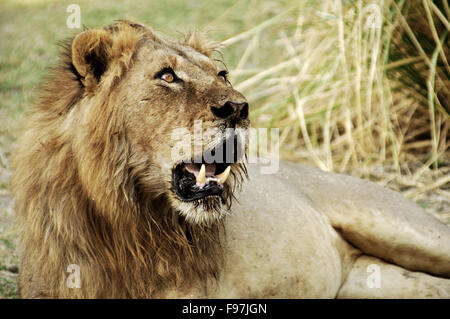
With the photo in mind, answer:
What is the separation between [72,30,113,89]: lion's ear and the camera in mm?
2658

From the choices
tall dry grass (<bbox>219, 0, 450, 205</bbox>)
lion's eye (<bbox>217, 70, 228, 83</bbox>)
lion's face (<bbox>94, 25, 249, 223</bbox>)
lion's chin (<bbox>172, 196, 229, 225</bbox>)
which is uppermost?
tall dry grass (<bbox>219, 0, 450, 205</bbox>)

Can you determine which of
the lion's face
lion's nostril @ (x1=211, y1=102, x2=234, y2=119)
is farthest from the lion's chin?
lion's nostril @ (x1=211, y1=102, x2=234, y2=119)

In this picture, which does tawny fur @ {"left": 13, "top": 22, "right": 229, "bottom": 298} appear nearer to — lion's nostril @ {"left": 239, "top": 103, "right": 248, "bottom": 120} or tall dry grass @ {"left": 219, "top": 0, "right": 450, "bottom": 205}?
lion's nostril @ {"left": 239, "top": 103, "right": 248, "bottom": 120}

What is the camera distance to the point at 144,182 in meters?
2.69

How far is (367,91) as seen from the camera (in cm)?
548

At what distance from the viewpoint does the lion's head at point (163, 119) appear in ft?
8.46

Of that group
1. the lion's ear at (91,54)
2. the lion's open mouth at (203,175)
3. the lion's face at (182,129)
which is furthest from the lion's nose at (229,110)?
the lion's ear at (91,54)

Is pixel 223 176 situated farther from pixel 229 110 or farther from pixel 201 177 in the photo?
pixel 229 110

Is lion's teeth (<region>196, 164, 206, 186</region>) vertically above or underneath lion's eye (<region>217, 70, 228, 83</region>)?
underneath

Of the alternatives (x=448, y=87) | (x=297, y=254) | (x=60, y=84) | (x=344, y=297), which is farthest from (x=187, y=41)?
(x=448, y=87)

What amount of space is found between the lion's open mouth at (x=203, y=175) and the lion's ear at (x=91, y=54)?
21.5 inches

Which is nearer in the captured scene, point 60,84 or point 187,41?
point 60,84
